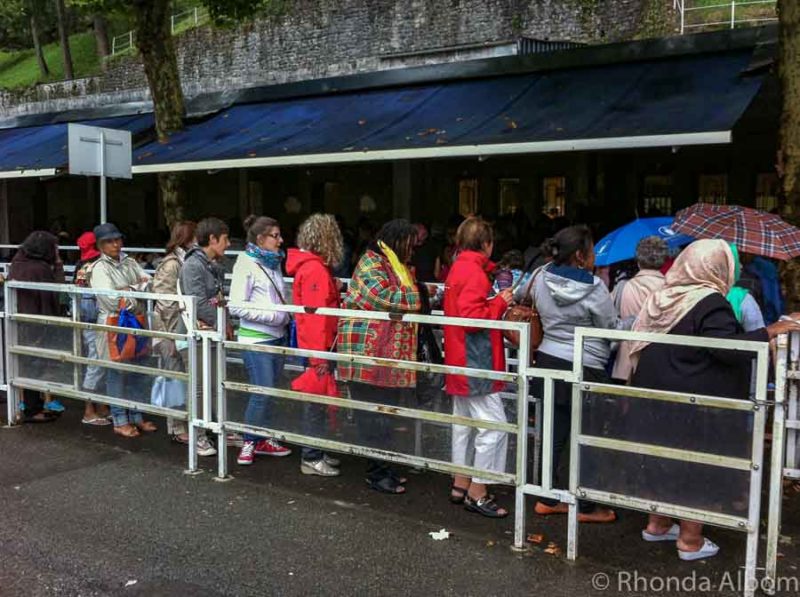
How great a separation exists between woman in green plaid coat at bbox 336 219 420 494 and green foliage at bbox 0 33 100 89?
37.9m

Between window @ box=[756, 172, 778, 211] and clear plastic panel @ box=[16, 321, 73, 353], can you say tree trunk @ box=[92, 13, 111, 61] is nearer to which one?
window @ box=[756, 172, 778, 211]

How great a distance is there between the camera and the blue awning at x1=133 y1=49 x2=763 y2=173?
7.48 metres

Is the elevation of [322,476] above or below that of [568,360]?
below

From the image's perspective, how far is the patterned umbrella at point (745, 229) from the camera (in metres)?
5.44

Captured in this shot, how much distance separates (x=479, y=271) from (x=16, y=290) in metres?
4.17

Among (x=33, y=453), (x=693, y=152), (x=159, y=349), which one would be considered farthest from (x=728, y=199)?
(x=33, y=453)

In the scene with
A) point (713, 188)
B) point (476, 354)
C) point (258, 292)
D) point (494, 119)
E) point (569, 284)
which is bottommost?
Result: point (476, 354)

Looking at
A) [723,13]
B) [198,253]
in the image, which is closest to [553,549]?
[198,253]

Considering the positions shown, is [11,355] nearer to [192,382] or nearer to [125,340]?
[125,340]

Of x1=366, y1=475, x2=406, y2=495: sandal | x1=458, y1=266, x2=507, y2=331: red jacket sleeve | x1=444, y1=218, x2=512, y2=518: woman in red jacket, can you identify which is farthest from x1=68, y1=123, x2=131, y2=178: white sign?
x1=458, y1=266, x2=507, y2=331: red jacket sleeve

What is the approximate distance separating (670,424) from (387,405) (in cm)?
164

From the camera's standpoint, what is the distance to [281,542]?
14.8 ft

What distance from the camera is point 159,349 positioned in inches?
233

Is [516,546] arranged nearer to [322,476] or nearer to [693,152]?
[322,476]
